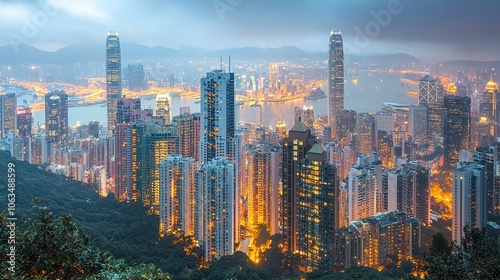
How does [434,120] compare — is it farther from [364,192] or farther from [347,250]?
[347,250]

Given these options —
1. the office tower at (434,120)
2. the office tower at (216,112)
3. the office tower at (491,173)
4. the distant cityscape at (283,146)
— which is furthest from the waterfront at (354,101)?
the office tower at (491,173)

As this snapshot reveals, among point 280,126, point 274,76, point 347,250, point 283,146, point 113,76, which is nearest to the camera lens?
point 347,250

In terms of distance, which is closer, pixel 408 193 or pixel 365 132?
pixel 408 193

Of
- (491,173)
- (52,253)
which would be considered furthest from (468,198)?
(52,253)

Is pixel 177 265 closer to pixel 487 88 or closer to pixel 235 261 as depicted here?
pixel 235 261

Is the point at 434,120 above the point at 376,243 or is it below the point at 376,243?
above

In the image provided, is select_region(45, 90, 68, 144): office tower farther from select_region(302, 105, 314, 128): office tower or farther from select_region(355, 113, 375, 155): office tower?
select_region(355, 113, 375, 155): office tower

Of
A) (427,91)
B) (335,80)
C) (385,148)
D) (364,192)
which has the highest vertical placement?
(335,80)
